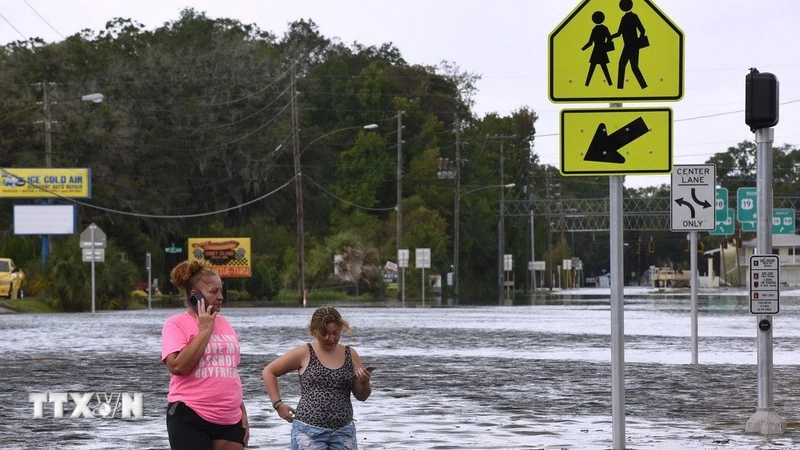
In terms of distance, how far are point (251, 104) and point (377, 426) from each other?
3308 inches

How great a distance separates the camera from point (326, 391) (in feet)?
27.5

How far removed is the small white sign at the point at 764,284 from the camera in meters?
13.4

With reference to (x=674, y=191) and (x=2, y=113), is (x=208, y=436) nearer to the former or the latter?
(x=674, y=191)

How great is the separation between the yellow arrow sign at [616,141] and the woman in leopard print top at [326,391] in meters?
1.53

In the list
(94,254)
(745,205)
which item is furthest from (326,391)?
(94,254)

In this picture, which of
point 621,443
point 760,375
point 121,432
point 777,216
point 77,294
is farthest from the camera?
point 777,216

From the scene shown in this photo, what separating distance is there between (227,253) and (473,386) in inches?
2334

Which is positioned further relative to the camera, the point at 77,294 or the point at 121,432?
the point at 77,294

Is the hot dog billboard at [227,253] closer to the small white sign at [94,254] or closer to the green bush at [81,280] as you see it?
the green bush at [81,280]

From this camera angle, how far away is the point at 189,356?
A: 7500 millimetres

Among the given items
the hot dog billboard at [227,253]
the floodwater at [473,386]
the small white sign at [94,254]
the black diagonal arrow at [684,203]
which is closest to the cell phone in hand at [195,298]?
the floodwater at [473,386]

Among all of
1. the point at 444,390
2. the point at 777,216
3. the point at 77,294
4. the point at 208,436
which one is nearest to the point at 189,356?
the point at 208,436

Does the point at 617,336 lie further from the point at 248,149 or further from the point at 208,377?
the point at 248,149

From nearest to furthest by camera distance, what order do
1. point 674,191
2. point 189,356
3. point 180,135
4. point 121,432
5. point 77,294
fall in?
point 189,356 < point 121,432 < point 674,191 < point 77,294 < point 180,135
